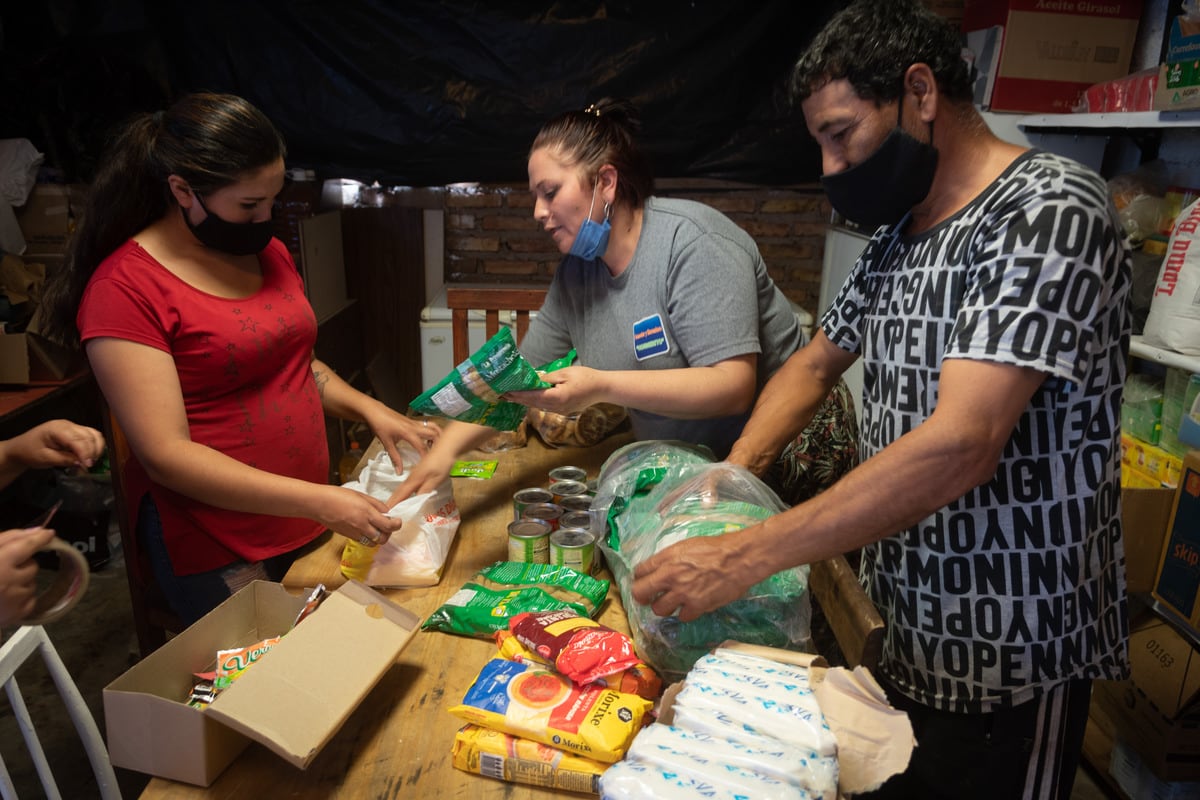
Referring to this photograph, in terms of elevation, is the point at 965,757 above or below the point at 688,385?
below

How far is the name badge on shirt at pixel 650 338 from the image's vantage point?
1477 mm

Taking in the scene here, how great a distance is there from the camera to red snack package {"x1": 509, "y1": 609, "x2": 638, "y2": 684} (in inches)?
36.5

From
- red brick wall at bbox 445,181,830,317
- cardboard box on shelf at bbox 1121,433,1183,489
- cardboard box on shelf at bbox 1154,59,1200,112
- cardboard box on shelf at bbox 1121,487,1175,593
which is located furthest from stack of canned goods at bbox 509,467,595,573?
red brick wall at bbox 445,181,830,317

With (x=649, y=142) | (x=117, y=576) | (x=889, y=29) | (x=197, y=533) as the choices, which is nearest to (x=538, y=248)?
(x=649, y=142)

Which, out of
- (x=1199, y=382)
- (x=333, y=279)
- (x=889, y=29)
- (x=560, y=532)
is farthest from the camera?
(x=333, y=279)

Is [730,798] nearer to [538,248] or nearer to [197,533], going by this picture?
[197,533]

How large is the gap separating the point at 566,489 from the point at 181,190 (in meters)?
0.91

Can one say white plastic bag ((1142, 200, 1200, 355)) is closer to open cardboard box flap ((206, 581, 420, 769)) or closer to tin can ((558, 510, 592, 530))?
A: tin can ((558, 510, 592, 530))

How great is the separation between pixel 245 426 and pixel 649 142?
2240 mm

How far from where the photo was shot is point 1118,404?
0.98 metres

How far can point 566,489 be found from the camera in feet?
4.91

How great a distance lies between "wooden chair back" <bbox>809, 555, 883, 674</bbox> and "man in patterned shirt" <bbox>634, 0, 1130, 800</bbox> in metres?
0.09

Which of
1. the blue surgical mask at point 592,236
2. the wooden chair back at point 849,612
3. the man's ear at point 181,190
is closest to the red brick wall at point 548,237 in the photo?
the blue surgical mask at point 592,236

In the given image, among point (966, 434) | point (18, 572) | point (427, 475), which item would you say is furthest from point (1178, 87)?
point (18, 572)
